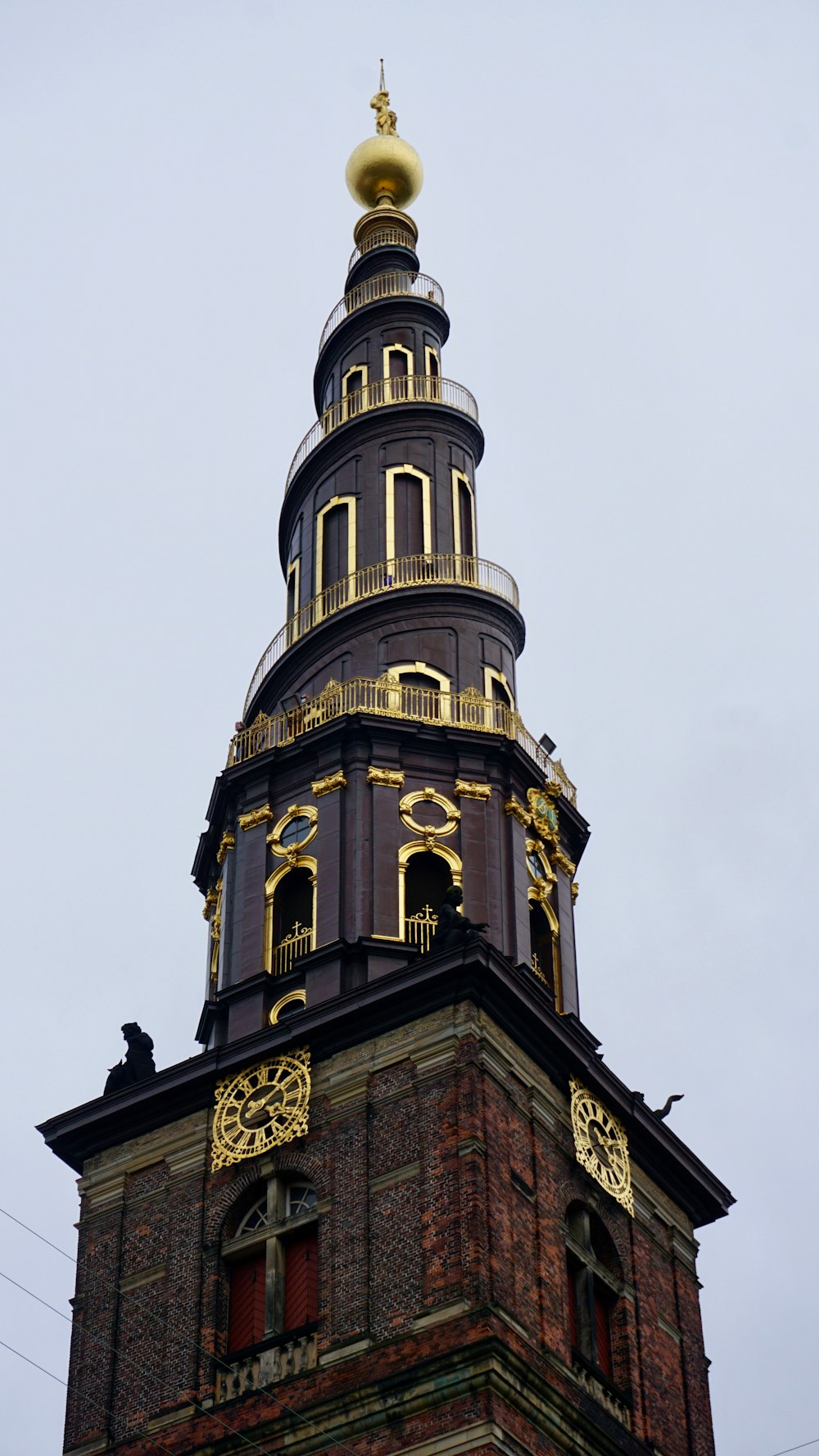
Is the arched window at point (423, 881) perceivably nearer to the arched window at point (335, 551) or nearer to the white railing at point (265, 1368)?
the arched window at point (335, 551)

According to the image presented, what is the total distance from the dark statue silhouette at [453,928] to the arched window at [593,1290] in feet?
16.5

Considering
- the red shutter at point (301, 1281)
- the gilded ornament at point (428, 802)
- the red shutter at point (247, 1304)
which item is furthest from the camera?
the gilded ornament at point (428, 802)

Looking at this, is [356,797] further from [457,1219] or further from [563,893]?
[457,1219]

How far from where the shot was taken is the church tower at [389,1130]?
4578 centimetres

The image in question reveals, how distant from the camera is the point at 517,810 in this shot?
5569 centimetres

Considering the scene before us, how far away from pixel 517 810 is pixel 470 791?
1.02m

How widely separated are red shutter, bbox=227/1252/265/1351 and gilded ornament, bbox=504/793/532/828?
10.8 meters

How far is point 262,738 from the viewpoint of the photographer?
58.1 m

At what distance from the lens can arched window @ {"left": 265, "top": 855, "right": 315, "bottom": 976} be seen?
176 ft

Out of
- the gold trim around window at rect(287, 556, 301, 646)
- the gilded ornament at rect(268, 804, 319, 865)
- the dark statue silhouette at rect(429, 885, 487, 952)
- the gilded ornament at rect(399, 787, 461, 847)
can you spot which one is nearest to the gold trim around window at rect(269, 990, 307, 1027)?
the dark statue silhouette at rect(429, 885, 487, 952)

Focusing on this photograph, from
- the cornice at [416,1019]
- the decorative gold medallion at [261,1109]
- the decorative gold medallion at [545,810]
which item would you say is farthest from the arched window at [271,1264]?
the decorative gold medallion at [545,810]

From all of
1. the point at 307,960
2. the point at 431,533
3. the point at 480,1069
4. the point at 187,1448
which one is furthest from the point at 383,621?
the point at 187,1448

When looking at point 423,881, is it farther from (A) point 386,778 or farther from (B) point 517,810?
(B) point 517,810

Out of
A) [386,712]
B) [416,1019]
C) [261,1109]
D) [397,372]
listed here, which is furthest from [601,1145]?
[397,372]
